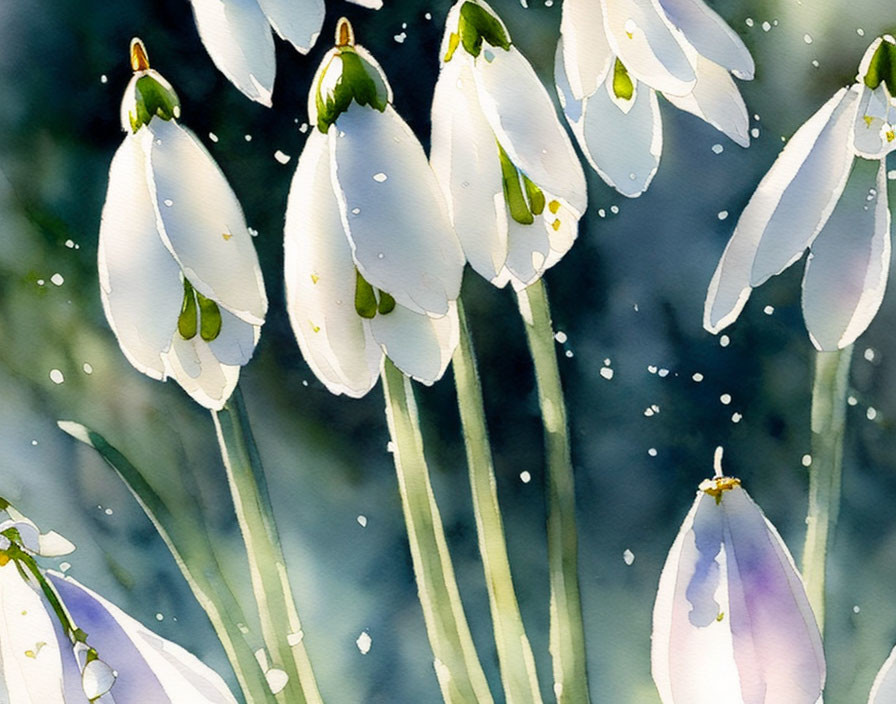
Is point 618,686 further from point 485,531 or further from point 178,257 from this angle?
point 178,257

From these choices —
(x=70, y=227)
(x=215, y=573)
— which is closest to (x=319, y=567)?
(x=215, y=573)

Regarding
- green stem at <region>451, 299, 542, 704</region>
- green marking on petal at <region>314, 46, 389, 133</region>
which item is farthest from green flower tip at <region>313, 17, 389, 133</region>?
green stem at <region>451, 299, 542, 704</region>

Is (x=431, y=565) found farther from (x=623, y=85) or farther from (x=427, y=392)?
(x=623, y=85)

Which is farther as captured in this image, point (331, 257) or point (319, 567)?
point (319, 567)

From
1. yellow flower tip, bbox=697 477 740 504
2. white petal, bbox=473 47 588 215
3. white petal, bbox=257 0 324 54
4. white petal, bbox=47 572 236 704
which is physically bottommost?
white petal, bbox=47 572 236 704

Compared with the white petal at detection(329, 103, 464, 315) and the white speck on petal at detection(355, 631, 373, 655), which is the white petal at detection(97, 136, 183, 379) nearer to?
the white petal at detection(329, 103, 464, 315)

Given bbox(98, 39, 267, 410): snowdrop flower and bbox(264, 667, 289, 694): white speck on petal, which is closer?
bbox(98, 39, 267, 410): snowdrop flower

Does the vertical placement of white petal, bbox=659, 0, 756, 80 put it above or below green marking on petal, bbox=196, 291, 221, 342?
above
